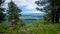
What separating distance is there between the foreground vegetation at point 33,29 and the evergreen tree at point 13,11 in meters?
0.23

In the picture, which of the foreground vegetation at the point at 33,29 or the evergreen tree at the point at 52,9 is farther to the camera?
the evergreen tree at the point at 52,9

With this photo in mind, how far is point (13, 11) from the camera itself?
4.22 metres

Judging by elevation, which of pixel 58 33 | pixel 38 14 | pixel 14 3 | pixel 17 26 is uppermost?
pixel 14 3

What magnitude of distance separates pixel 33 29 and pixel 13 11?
736 millimetres

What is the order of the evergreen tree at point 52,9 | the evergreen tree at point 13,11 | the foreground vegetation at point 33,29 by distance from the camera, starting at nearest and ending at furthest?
the foreground vegetation at point 33,29 → the evergreen tree at point 13,11 → the evergreen tree at point 52,9

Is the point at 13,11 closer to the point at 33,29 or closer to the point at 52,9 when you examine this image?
the point at 33,29

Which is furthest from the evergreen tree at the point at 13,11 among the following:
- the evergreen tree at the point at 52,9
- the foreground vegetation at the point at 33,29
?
the evergreen tree at the point at 52,9

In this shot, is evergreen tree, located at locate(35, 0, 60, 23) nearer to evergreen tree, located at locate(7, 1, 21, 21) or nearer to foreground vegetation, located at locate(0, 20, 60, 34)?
foreground vegetation, located at locate(0, 20, 60, 34)

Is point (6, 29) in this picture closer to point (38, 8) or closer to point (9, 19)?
point (9, 19)

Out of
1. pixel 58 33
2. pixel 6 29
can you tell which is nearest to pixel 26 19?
pixel 6 29

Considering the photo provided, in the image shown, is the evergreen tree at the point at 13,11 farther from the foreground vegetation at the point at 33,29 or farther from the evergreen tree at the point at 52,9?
the evergreen tree at the point at 52,9

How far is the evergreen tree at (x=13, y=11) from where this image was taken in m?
4.14

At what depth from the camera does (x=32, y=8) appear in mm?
4230

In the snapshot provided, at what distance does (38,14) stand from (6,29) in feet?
3.05
